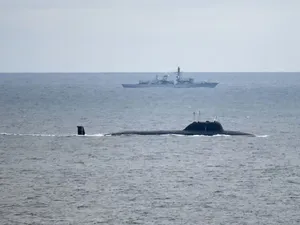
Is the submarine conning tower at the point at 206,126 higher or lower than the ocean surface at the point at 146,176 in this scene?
higher

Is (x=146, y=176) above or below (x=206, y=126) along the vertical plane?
below

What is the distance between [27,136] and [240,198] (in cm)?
5070

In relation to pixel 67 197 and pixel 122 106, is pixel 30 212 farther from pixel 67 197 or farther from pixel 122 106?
pixel 122 106

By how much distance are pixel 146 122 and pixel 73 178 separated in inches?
2568

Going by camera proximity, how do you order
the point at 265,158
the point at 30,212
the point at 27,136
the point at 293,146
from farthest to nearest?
the point at 27,136 < the point at 293,146 < the point at 265,158 < the point at 30,212

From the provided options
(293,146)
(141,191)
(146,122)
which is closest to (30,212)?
(141,191)

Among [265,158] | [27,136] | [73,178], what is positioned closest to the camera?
[73,178]

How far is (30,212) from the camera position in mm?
57844

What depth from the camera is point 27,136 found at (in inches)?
4267

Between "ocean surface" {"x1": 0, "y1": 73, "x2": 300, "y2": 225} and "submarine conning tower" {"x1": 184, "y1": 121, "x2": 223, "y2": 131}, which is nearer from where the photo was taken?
"ocean surface" {"x1": 0, "y1": 73, "x2": 300, "y2": 225}

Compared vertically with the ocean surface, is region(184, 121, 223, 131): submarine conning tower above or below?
above

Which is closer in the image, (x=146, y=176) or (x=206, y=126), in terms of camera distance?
(x=146, y=176)

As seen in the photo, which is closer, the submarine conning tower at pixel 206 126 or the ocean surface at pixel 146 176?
the ocean surface at pixel 146 176

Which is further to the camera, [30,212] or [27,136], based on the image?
[27,136]
